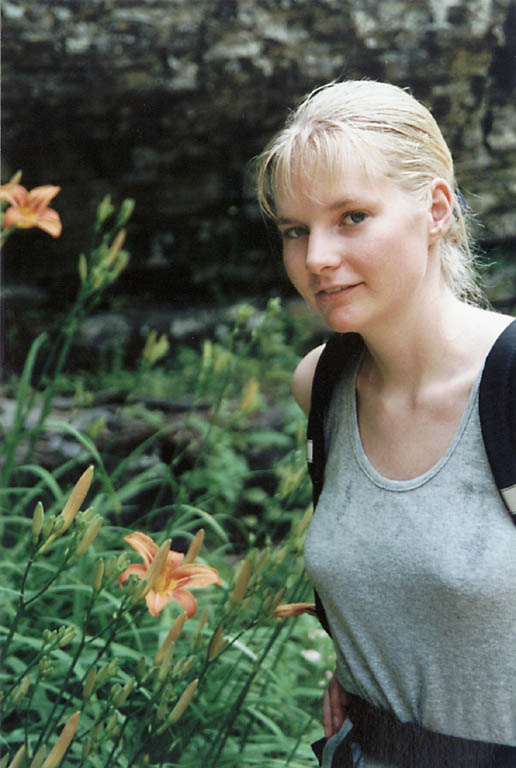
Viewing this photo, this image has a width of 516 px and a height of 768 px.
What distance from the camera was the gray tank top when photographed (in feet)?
4.19

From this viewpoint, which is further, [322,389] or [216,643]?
[322,389]

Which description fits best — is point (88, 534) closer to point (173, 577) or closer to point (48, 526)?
Result: point (48, 526)

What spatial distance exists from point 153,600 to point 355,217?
27.7 inches

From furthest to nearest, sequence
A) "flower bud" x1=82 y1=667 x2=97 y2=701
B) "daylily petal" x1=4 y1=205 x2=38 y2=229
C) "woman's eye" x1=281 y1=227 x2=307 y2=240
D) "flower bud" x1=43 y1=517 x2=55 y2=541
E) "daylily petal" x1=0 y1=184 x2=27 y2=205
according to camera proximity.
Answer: "daylily petal" x1=4 y1=205 x2=38 y2=229
"daylily petal" x1=0 y1=184 x2=27 y2=205
"woman's eye" x1=281 y1=227 x2=307 y2=240
"flower bud" x1=82 y1=667 x2=97 y2=701
"flower bud" x1=43 y1=517 x2=55 y2=541

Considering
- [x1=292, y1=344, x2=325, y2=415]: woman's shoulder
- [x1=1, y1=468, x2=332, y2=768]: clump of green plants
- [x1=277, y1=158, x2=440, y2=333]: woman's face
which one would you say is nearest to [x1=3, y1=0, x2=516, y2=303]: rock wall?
[x1=1, y1=468, x2=332, y2=768]: clump of green plants

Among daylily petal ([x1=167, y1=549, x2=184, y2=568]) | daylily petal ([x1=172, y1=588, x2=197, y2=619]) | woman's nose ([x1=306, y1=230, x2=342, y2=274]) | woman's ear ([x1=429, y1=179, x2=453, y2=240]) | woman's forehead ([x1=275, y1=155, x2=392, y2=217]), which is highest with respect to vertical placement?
woman's forehead ([x1=275, y1=155, x2=392, y2=217])

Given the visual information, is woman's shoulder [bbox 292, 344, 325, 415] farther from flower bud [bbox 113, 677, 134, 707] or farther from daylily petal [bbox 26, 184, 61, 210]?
daylily petal [bbox 26, 184, 61, 210]

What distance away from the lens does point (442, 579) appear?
1.29m

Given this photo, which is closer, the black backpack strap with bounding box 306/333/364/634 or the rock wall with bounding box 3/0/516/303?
the black backpack strap with bounding box 306/333/364/634

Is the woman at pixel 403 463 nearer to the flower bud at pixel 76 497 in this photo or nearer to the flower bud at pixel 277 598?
the flower bud at pixel 277 598

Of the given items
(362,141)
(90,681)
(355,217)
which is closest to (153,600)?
(90,681)

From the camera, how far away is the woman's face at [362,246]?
1.35 metres

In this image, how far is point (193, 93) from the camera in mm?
3836

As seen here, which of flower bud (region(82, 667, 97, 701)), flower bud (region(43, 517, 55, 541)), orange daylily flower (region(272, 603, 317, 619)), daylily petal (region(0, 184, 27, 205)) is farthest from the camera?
daylily petal (region(0, 184, 27, 205))
